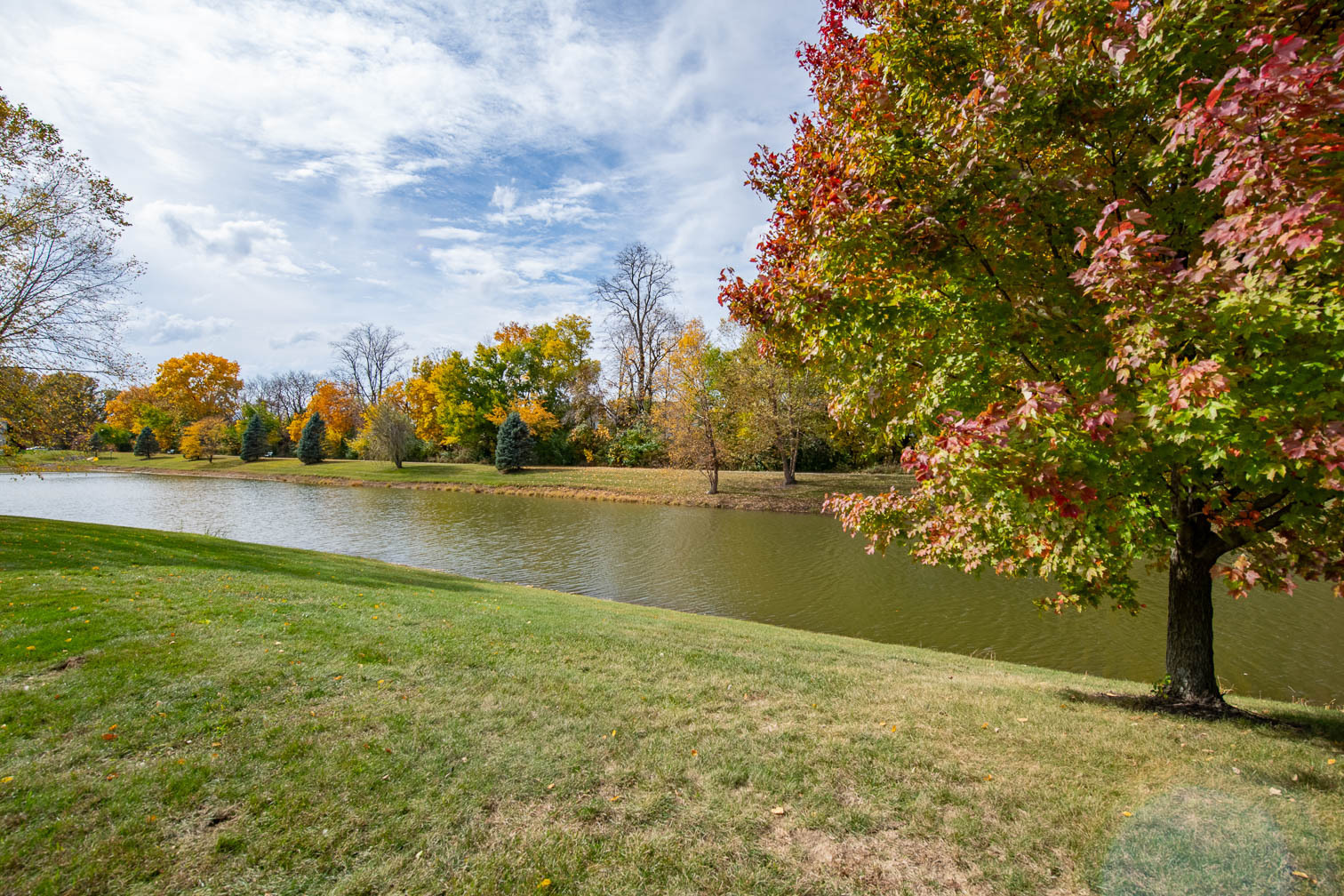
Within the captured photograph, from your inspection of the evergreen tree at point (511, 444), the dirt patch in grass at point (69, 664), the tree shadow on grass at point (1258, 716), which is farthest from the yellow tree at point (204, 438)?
the tree shadow on grass at point (1258, 716)

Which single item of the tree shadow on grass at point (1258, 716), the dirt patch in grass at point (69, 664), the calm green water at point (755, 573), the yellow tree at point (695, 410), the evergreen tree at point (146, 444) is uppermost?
the yellow tree at point (695, 410)

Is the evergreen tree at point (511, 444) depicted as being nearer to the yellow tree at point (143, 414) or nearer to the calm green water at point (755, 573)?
the calm green water at point (755, 573)

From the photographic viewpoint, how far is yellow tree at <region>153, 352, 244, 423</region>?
58.4 m

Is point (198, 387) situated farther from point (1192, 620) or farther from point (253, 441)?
point (1192, 620)

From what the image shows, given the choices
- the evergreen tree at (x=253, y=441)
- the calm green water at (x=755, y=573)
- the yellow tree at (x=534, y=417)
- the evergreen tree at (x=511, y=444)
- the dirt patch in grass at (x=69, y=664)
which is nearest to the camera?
the dirt patch in grass at (x=69, y=664)

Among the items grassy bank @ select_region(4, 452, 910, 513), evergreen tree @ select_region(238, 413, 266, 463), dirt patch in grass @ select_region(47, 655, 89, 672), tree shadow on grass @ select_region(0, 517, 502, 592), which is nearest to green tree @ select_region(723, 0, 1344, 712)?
dirt patch in grass @ select_region(47, 655, 89, 672)

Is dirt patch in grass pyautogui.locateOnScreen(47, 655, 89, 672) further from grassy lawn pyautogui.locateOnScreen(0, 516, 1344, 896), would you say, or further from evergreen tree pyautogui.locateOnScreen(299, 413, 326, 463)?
evergreen tree pyautogui.locateOnScreen(299, 413, 326, 463)

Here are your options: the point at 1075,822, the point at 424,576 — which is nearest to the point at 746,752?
the point at 1075,822

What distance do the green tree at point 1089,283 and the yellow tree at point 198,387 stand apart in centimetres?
7224

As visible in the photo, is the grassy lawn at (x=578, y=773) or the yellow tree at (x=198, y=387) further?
the yellow tree at (x=198, y=387)

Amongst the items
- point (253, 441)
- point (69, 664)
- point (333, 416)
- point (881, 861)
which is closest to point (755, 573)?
point (881, 861)

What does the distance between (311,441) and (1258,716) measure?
5807 cm

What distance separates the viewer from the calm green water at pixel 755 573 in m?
10.4

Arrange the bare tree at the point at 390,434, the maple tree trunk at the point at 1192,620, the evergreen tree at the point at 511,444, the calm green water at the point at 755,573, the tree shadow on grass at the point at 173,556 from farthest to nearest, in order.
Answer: the bare tree at the point at 390,434, the evergreen tree at the point at 511,444, the calm green water at the point at 755,573, the tree shadow on grass at the point at 173,556, the maple tree trunk at the point at 1192,620
